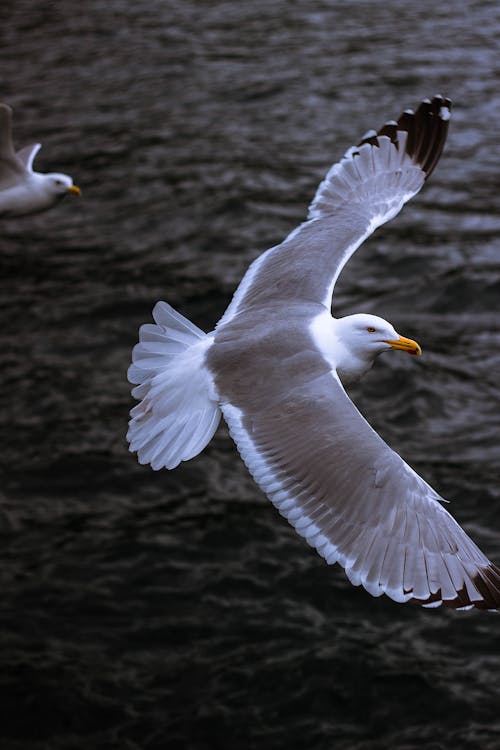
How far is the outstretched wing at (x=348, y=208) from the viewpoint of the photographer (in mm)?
6582

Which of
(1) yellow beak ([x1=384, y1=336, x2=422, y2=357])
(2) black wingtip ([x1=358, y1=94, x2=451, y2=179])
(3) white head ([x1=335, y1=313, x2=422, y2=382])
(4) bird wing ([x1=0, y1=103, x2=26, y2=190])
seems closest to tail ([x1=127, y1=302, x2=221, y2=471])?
(3) white head ([x1=335, y1=313, x2=422, y2=382])

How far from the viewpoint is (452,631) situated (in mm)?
7676

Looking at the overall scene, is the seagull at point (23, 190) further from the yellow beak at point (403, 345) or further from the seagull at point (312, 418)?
the yellow beak at point (403, 345)

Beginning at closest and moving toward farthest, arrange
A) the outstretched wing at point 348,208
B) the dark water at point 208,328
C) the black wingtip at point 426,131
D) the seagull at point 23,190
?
the outstretched wing at point 348,208 < the dark water at point 208,328 < the black wingtip at point 426,131 < the seagull at point 23,190

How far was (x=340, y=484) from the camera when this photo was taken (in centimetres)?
532

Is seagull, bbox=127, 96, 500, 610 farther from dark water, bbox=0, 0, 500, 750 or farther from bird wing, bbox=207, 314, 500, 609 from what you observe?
dark water, bbox=0, 0, 500, 750

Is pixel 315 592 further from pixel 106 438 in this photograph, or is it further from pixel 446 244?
pixel 446 244

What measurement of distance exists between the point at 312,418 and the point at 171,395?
0.79 meters

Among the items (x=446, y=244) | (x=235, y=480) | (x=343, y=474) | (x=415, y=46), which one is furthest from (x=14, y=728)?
(x=415, y=46)

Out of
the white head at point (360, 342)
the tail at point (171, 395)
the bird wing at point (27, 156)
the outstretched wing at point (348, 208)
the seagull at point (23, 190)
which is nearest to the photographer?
the tail at point (171, 395)

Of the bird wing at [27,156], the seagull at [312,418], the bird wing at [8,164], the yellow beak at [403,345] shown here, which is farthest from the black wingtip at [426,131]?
the bird wing at [27,156]

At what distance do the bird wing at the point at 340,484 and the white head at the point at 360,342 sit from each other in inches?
7.5

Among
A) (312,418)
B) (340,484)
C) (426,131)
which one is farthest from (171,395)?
(426,131)

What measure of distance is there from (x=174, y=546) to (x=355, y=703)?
177cm
